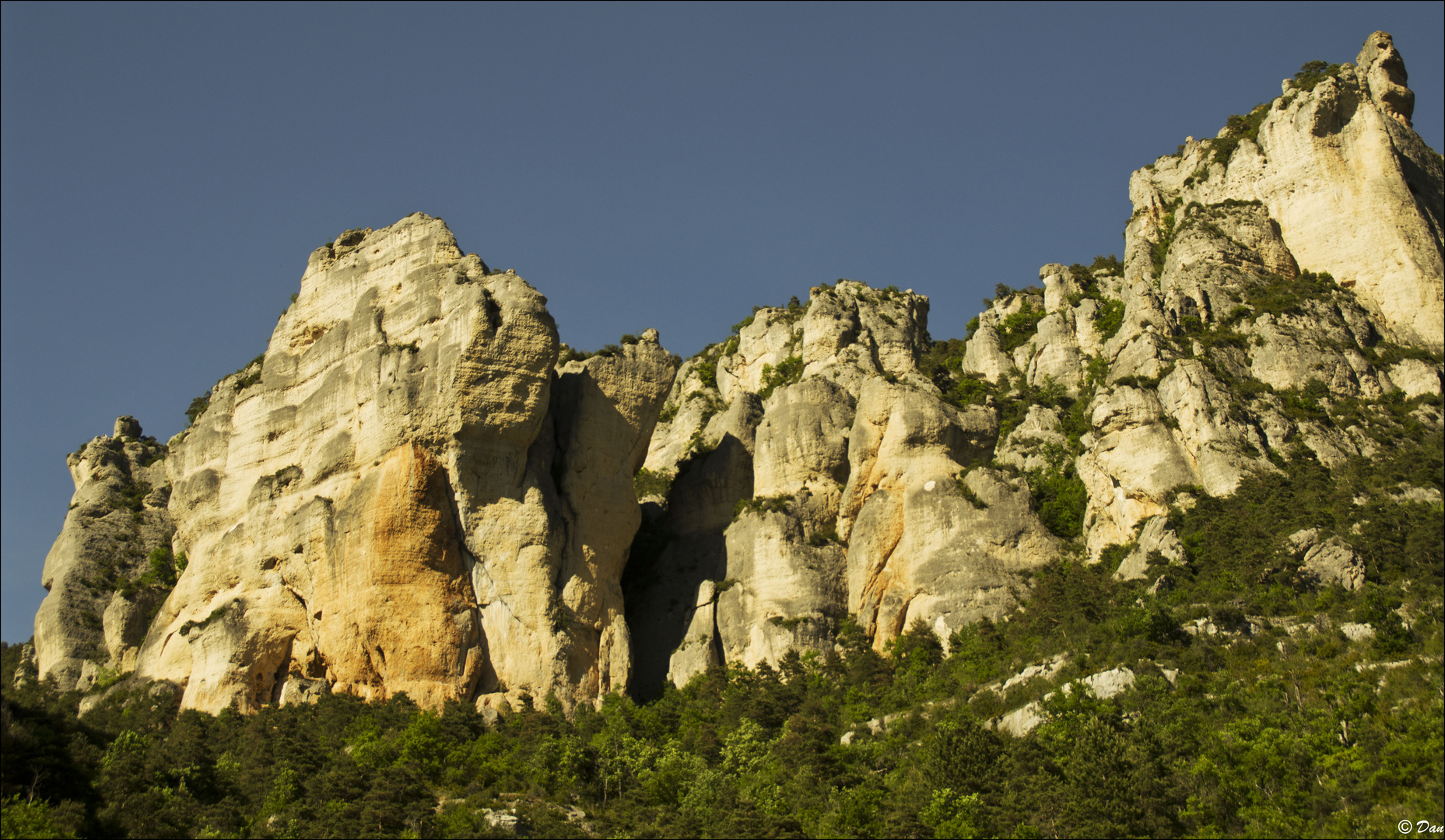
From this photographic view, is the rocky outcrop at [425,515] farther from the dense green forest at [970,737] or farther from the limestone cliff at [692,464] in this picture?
the dense green forest at [970,737]

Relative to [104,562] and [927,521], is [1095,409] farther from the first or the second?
[104,562]

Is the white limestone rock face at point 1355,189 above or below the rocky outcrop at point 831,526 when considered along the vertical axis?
Result: above

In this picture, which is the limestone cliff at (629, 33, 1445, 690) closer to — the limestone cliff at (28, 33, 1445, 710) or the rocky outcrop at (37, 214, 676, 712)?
the limestone cliff at (28, 33, 1445, 710)

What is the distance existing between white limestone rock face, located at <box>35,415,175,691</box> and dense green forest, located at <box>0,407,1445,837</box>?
267 inches

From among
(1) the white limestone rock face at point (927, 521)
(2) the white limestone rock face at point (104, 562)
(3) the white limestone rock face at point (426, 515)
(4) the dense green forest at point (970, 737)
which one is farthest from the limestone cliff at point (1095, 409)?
(2) the white limestone rock face at point (104, 562)

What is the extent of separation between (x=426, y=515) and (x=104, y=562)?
2171cm

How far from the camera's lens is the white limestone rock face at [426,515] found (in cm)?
4953

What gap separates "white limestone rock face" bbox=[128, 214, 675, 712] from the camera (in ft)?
163

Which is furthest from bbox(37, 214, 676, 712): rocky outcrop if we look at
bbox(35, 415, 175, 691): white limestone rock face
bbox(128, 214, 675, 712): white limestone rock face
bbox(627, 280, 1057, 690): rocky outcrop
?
bbox(627, 280, 1057, 690): rocky outcrop

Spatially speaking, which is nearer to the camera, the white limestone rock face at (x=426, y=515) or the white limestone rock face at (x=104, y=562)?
the white limestone rock face at (x=426, y=515)

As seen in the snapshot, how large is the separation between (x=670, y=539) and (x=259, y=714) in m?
20.4

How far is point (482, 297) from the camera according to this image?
5256 centimetres

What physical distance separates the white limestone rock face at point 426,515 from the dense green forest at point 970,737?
7.41 ft

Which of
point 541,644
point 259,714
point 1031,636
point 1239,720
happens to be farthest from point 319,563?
point 1239,720
